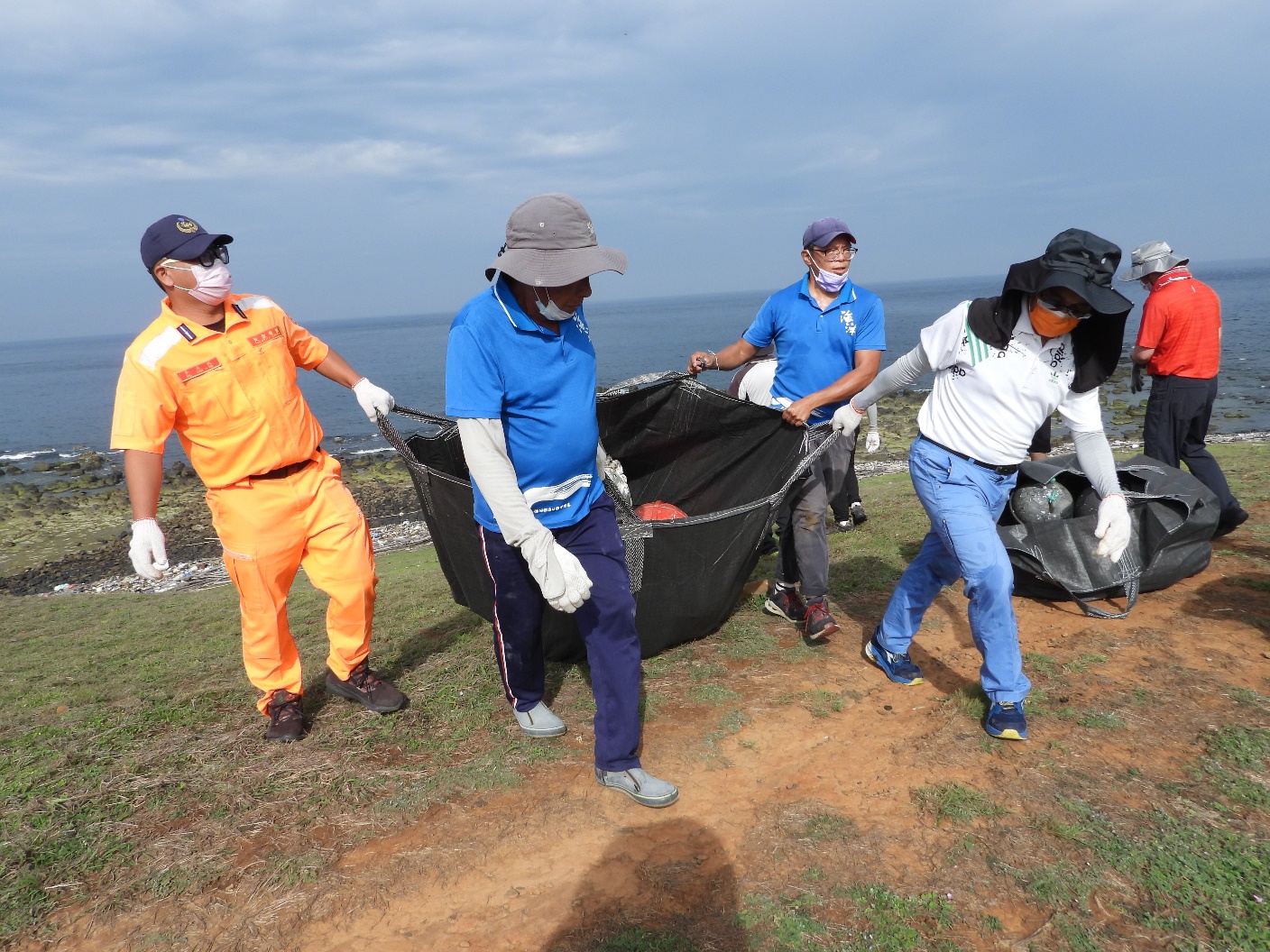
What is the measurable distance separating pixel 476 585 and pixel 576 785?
154 cm


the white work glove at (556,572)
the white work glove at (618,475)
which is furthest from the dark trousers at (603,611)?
the white work glove at (618,475)

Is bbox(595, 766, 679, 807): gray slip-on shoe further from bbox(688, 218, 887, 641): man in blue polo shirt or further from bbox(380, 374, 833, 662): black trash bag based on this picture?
bbox(688, 218, 887, 641): man in blue polo shirt

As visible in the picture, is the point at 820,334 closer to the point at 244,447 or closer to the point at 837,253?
the point at 837,253

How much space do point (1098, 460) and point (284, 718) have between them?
3987 millimetres

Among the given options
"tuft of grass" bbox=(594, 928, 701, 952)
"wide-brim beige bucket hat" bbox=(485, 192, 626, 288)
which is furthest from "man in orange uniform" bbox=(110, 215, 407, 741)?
"tuft of grass" bbox=(594, 928, 701, 952)

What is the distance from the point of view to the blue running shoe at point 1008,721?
3.49 metres

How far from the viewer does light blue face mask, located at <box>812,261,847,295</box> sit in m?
4.66

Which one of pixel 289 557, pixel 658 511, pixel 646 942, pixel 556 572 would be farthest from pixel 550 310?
pixel 658 511

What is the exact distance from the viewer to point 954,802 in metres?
3.10

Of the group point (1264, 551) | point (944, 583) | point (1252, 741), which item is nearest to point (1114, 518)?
point (944, 583)

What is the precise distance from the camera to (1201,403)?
6.38 metres

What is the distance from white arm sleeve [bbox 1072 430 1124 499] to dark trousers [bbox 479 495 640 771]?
2.14m

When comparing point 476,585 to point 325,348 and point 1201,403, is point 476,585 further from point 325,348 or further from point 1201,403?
point 1201,403

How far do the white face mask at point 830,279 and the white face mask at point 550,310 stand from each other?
2.28 metres
